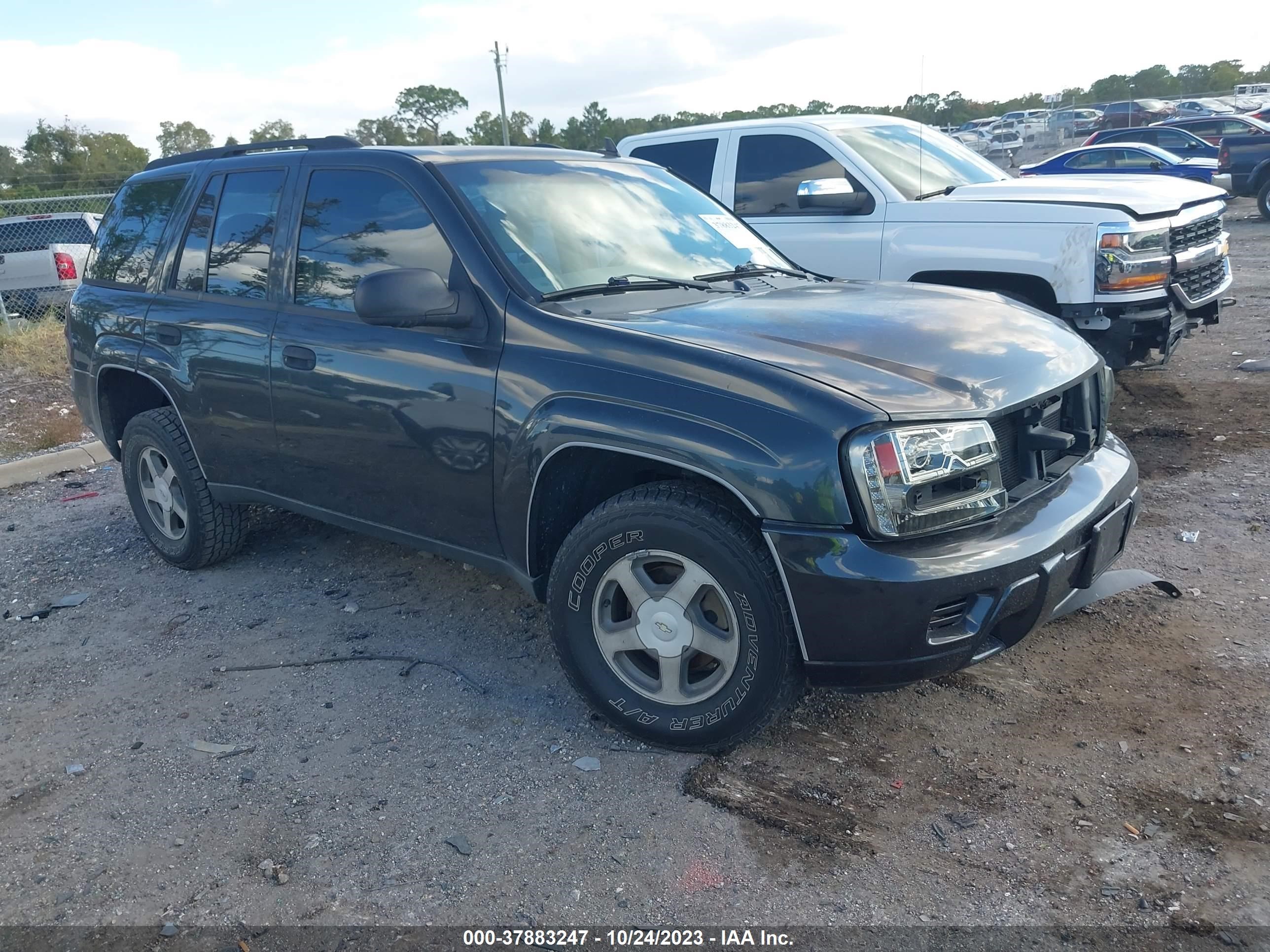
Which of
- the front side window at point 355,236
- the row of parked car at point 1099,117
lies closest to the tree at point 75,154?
the row of parked car at point 1099,117

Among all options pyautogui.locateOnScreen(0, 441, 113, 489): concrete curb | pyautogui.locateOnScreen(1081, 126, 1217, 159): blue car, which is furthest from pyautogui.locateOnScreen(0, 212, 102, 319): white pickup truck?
pyautogui.locateOnScreen(1081, 126, 1217, 159): blue car

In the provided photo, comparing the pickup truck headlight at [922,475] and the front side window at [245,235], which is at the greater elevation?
the front side window at [245,235]

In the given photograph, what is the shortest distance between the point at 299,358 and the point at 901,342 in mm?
2247

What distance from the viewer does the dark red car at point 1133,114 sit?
119 feet

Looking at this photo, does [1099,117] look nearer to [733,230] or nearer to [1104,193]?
[1104,193]

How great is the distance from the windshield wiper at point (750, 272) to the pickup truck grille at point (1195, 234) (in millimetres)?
3095

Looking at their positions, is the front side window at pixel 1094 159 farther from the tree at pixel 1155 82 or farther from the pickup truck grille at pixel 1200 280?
the tree at pixel 1155 82

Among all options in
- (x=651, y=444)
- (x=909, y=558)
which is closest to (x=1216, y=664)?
(x=909, y=558)

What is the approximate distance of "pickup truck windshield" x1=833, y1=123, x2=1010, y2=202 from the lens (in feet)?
22.6

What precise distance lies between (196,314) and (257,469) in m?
0.73

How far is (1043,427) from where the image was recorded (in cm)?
325

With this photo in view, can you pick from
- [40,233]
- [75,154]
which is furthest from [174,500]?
[75,154]

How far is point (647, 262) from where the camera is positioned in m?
3.82

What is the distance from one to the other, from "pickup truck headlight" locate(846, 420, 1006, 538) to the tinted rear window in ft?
44.0
